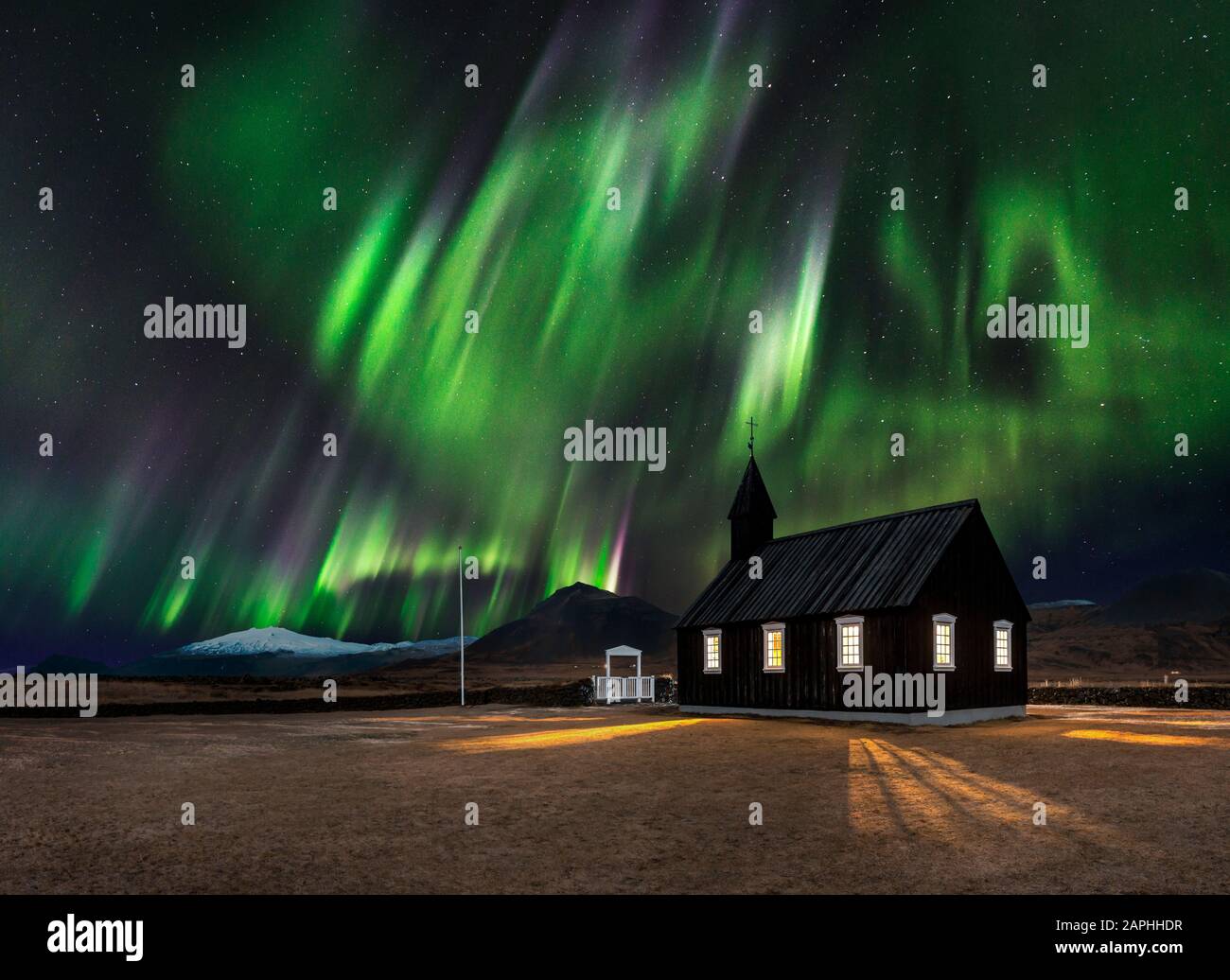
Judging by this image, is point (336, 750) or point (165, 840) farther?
point (336, 750)

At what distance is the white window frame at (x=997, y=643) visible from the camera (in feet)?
104

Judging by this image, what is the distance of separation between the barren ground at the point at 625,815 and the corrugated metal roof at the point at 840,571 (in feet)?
26.0

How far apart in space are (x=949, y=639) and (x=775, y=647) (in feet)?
20.7

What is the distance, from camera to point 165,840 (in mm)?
11109

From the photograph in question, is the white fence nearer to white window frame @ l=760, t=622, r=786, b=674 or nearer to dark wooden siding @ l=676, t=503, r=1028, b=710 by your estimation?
dark wooden siding @ l=676, t=503, r=1028, b=710

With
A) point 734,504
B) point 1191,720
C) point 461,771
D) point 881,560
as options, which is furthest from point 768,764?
point 734,504

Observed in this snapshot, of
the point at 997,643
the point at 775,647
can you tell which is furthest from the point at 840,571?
the point at 997,643

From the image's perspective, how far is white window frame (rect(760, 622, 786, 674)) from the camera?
3297cm

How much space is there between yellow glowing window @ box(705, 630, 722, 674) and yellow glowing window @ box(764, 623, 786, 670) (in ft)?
10.1

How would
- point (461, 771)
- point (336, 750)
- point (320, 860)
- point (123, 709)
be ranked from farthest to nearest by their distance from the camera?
point (123, 709)
point (336, 750)
point (461, 771)
point (320, 860)
